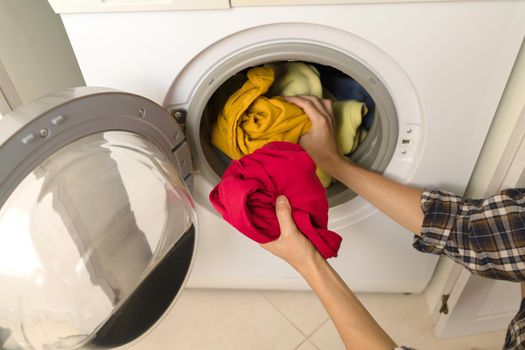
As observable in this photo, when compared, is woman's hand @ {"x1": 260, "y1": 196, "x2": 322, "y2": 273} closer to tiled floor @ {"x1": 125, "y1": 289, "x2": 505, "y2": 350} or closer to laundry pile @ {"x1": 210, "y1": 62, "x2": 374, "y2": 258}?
laundry pile @ {"x1": 210, "y1": 62, "x2": 374, "y2": 258}

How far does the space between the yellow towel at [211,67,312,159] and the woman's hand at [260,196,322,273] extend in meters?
0.18

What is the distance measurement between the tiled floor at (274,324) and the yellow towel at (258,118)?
54 centimetres

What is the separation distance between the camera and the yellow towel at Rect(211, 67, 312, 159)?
0.79m

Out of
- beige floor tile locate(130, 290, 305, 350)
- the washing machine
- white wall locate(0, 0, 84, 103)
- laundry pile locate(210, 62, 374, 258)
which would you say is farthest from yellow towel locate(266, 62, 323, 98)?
beige floor tile locate(130, 290, 305, 350)

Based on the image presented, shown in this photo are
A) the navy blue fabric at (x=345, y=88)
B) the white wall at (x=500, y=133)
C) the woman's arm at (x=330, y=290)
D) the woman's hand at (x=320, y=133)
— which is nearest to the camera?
the woman's arm at (x=330, y=290)

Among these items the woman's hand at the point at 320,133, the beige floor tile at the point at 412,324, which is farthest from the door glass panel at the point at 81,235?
the beige floor tile at the point at 412,324

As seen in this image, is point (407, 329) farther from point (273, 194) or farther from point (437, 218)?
point (273, 194)

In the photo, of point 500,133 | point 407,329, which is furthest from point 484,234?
point 407,329

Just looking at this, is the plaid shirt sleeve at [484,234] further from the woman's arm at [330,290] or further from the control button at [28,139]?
the control button at [28,139]

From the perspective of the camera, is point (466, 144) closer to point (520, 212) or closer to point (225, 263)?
point (520, 212)

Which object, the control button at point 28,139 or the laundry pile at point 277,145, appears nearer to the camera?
the control button at point 28,139

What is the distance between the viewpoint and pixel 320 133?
833 mm

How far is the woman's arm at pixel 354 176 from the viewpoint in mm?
796

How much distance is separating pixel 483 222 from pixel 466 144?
17cm
